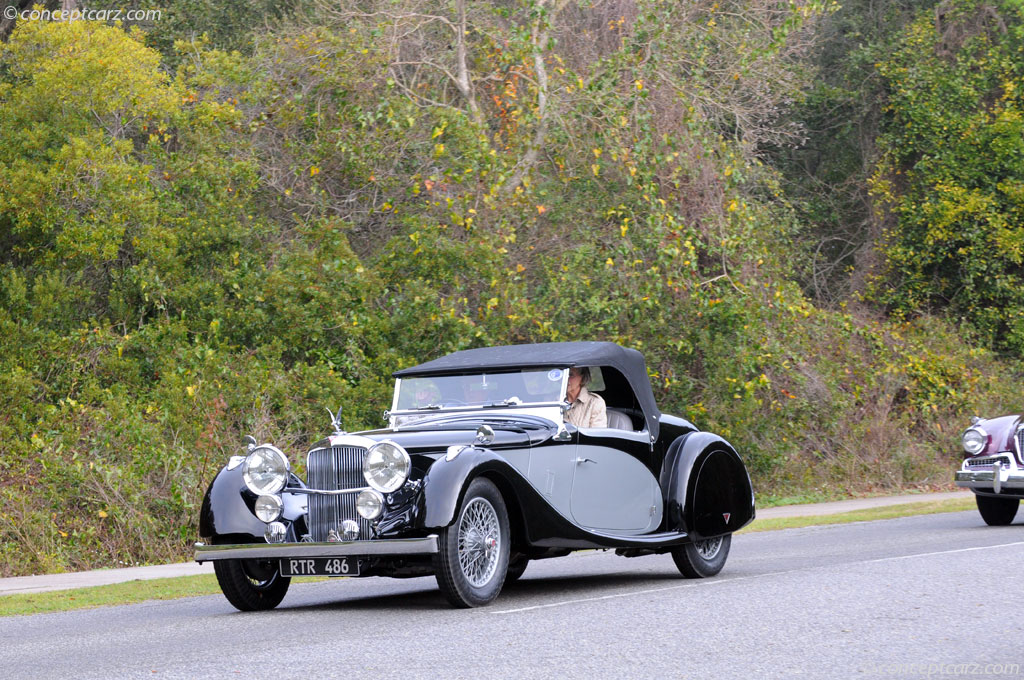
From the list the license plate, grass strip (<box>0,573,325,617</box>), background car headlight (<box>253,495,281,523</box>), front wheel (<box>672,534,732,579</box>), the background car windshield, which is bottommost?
grass strip (<box>0,573,325,617</box>)

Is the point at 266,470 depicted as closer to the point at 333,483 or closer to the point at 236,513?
the point at 236,513

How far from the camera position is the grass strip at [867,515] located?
54.6 ft

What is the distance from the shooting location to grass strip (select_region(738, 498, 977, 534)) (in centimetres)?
1666

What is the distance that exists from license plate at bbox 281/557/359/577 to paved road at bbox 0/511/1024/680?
311mm

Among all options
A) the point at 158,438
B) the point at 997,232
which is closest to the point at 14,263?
the point at 158,438

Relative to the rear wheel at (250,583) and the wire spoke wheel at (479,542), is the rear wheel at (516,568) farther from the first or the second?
the rear wheel at (250,583)

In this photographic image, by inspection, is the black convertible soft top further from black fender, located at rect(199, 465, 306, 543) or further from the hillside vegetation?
the hillside vegetation

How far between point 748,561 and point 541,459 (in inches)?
148

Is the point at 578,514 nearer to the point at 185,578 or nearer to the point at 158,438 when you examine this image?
the point at 185,578

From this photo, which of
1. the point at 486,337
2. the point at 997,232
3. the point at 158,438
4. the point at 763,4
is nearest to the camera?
the point at 158,438

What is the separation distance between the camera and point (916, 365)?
24.7 m

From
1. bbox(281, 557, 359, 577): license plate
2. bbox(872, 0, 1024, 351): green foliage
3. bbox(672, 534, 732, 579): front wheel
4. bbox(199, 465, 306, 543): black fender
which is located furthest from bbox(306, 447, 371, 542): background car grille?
bbox(872, 0, 1024, 351): green foliage

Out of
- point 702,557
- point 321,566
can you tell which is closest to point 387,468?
point 321,566

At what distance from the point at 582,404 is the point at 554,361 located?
1.44 feet
